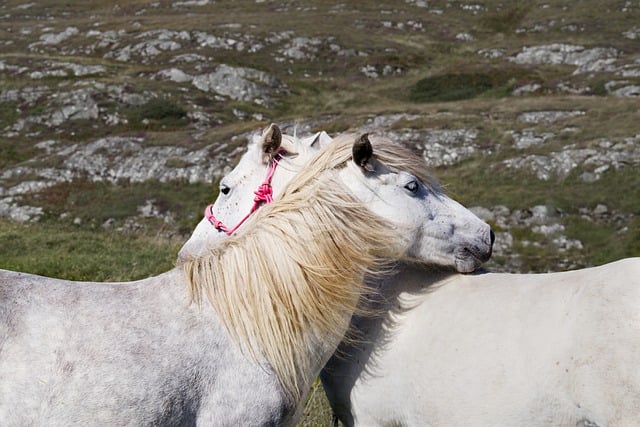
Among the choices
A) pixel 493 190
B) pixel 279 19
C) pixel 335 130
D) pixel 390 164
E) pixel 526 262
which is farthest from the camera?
pixel 279 19

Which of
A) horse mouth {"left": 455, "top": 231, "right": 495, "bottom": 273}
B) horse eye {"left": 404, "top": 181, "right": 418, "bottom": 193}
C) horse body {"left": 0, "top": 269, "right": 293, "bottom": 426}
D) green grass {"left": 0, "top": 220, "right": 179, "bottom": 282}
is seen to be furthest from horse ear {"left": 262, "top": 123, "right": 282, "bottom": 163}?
green grass {"left": 0, "top": 220, "right": 179, "bottom": 282}

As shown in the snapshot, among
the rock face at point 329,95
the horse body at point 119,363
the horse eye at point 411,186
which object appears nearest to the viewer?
the horse body at point 119,363

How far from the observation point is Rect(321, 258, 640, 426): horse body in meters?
3.56

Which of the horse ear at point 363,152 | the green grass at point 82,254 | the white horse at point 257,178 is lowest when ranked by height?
the green grass at point 82,254

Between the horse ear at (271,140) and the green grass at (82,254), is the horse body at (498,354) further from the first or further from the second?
the green grass at (82,254)

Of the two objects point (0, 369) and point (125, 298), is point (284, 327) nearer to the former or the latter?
point (125, 298)

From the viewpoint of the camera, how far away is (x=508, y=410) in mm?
3875

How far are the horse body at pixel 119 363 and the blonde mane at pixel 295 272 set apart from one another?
0.12 meters

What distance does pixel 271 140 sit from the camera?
582cm

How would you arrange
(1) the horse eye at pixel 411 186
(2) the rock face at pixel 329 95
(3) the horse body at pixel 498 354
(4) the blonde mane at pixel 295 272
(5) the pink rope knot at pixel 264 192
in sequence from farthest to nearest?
(2) the rock face at pixel 329 95 → (5) the pink rope knot at pixel 264 192 → (1) the horse eye at pixel 411 186 → (4) the blonde mane at pixel 295 272 → (3) the horse body at pixel 498 354

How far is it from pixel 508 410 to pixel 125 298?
225 centimetres

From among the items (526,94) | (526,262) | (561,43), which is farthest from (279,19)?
(526,262)

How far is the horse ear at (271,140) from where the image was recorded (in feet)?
18.9

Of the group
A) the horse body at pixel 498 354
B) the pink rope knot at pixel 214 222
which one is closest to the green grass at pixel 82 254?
the pink rope knot at pixel 214 222
